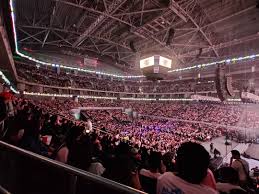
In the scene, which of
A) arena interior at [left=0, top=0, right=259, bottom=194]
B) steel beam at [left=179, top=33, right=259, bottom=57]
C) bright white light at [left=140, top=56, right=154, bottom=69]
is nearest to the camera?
arena interior at [left=0, top=0, right=259, bottom=194]

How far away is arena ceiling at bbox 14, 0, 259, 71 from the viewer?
13.5 meters

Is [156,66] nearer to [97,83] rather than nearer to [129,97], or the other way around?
[97,83]

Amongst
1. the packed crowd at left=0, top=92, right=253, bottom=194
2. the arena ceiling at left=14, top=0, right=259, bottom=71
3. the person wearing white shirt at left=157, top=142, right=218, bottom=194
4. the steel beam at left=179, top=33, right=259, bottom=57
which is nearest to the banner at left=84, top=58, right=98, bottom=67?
the arena ceiling at left=14, top=0, right=259, bottom=71

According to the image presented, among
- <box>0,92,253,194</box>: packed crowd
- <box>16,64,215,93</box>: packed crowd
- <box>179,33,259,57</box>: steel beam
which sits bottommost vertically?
<box>0,92,253,194</box>: packed crowd

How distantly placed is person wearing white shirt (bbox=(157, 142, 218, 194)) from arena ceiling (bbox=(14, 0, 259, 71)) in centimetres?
1144

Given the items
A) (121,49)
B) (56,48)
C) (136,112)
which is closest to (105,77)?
(136,112)

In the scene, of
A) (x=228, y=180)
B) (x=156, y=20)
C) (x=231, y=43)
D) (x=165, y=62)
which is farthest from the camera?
(x=231, y=43)

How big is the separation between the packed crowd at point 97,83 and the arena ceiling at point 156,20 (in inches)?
272

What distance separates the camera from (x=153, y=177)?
98.6 inches

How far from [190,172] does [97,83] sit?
39.3 meters

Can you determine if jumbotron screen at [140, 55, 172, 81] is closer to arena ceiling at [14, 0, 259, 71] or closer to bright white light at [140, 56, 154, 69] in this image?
bright white light at [140, 56, 154, 69]

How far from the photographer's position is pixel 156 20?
52.7 feet

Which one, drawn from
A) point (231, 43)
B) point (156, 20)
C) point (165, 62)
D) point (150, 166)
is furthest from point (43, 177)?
point (231, 43)

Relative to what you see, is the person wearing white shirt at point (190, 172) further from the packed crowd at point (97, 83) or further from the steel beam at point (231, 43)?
the packed crowd at point (97, 83)
